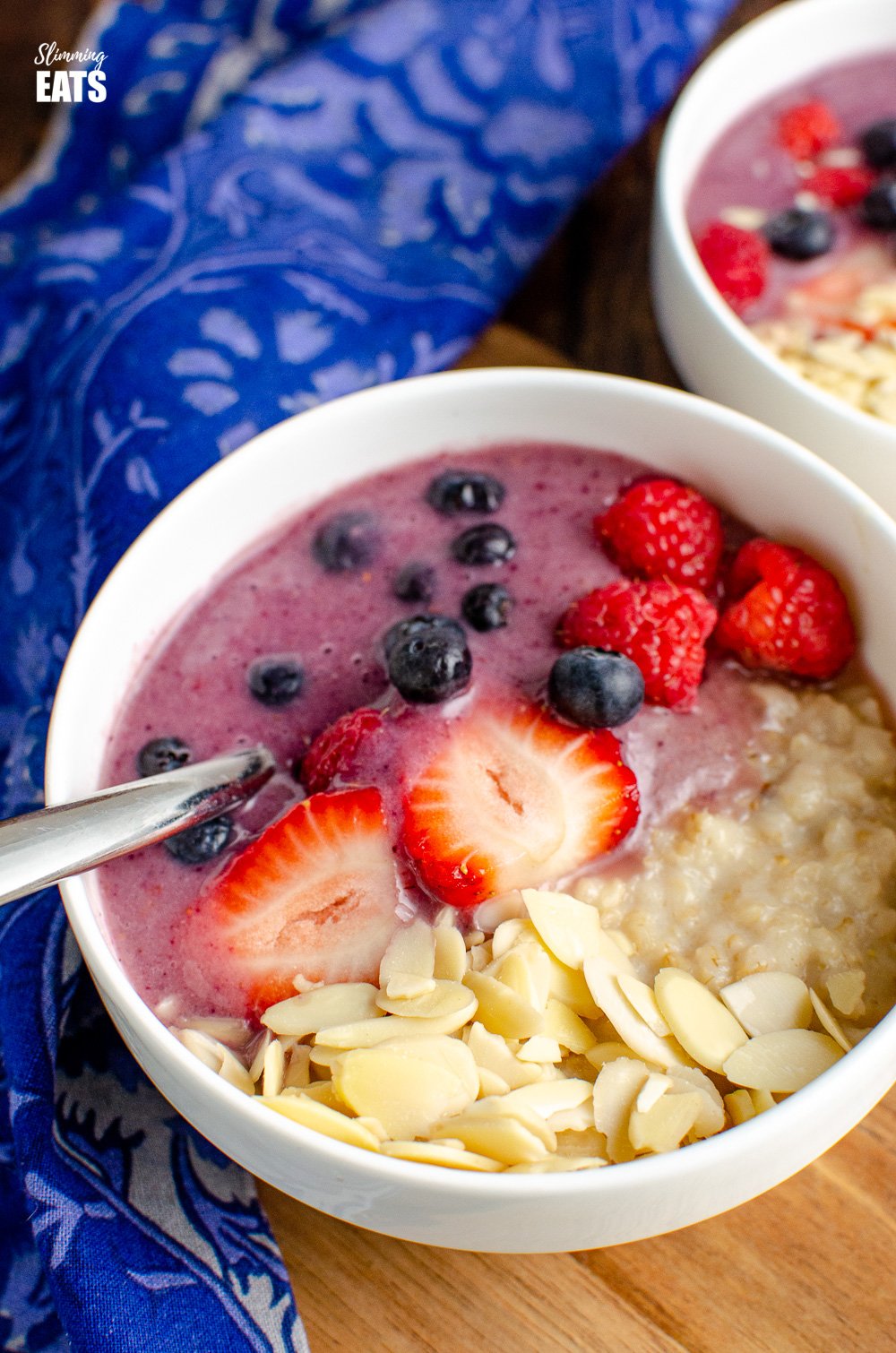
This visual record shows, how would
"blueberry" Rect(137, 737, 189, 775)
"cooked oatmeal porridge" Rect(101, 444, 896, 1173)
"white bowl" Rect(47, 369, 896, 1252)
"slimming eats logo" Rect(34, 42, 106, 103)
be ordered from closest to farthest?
"white bowl" Rect(47, 369, 896, 1252)
"cooked oatmeal porridge" Rect(101, 444, 896, 1173)
"blueberry" Rect(137, 737, 189, 775)
"slimming eats logo" Rect(34, 42, 106, 103)

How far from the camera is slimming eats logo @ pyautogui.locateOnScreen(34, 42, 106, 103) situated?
2.03m

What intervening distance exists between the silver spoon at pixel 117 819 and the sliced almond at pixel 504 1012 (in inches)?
12.1

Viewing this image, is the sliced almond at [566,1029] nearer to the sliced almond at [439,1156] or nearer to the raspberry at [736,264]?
the sliced almond at [439,1156]

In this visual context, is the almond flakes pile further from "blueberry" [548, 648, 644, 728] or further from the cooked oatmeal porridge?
"blueberry" [548, 648, 644, 728]

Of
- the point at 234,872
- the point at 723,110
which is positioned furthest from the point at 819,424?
the point at 234,872

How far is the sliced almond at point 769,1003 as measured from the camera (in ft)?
3.69

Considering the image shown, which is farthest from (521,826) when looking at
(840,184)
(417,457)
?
(840,184)

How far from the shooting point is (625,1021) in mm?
1112

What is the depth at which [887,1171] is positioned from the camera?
49.4 inches

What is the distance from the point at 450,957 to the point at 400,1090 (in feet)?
0.45

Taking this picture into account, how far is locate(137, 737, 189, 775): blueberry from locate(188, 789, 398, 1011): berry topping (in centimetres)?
13

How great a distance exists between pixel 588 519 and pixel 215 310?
0.60 metres

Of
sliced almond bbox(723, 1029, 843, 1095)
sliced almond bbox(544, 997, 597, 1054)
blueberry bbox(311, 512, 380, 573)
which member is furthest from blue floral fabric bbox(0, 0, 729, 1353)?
sliced almond bbox(723, 1029, 843, 1095)

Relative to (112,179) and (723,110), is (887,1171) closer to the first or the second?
(723,110)
